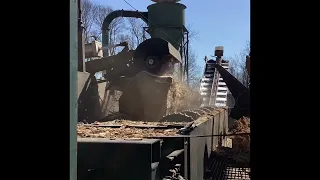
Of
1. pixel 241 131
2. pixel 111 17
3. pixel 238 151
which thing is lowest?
pixel 238 151

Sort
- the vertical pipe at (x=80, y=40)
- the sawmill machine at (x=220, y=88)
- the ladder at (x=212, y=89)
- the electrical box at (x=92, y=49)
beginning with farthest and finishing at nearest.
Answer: the ladder at (x=212, y=89) → the sawmill machine at (x=220, y=88) → the electrical box at (x=92, y=49) → the vertical pipe at (x=80, y=40)

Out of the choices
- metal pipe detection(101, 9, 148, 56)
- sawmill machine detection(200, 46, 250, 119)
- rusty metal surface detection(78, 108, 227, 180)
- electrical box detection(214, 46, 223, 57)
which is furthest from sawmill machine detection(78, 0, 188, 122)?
electrical box detection(214, 46, 223, 57)

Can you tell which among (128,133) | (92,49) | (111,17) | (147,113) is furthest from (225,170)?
(111,17)

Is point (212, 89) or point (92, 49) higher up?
point (92, 49)

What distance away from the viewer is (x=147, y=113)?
938cm

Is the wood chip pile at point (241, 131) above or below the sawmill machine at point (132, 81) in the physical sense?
below

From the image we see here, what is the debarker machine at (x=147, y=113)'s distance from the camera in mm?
3762

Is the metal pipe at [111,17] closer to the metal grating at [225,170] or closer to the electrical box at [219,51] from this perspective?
the electrical box at [219,51]

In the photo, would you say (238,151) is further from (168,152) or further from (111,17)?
(111,17)

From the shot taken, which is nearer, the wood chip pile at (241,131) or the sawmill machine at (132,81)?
the wood chip pile at (241,131)

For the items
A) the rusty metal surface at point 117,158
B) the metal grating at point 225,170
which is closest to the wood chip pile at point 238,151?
the metal grating at point 225,170
